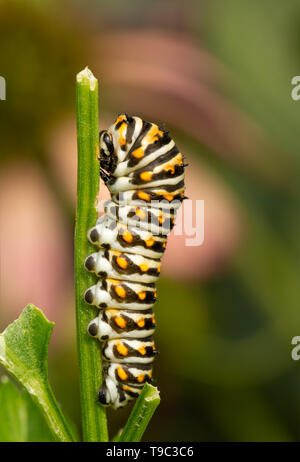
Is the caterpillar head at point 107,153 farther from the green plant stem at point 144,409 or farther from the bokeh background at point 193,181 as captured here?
the bokeh background at point 193,181

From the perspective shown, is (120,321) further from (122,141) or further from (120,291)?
(122,141)

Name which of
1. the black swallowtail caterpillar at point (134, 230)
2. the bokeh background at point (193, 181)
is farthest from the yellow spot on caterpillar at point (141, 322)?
the bokeh background at point (193, 181)

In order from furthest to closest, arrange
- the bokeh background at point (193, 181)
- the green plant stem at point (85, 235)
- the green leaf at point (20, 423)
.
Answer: the bokeh background at point (193, 181) < the green leaf at point (20, 423) < the green plant stem at point (85, 235)

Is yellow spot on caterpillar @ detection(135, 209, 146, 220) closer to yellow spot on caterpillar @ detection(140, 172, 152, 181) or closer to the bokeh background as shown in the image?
yellow spot on caterpillar @ detection(140, 172, 152, 181)

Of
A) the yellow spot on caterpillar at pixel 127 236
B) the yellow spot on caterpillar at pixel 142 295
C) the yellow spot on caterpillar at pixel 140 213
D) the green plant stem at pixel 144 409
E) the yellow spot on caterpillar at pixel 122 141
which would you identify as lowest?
the green plant stem at pixel 144 409

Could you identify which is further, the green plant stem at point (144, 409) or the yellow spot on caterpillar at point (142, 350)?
the yellow spot on caterpillar at point (142, 350)

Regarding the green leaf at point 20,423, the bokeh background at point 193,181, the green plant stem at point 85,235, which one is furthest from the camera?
the bokeh background at point 193,181
